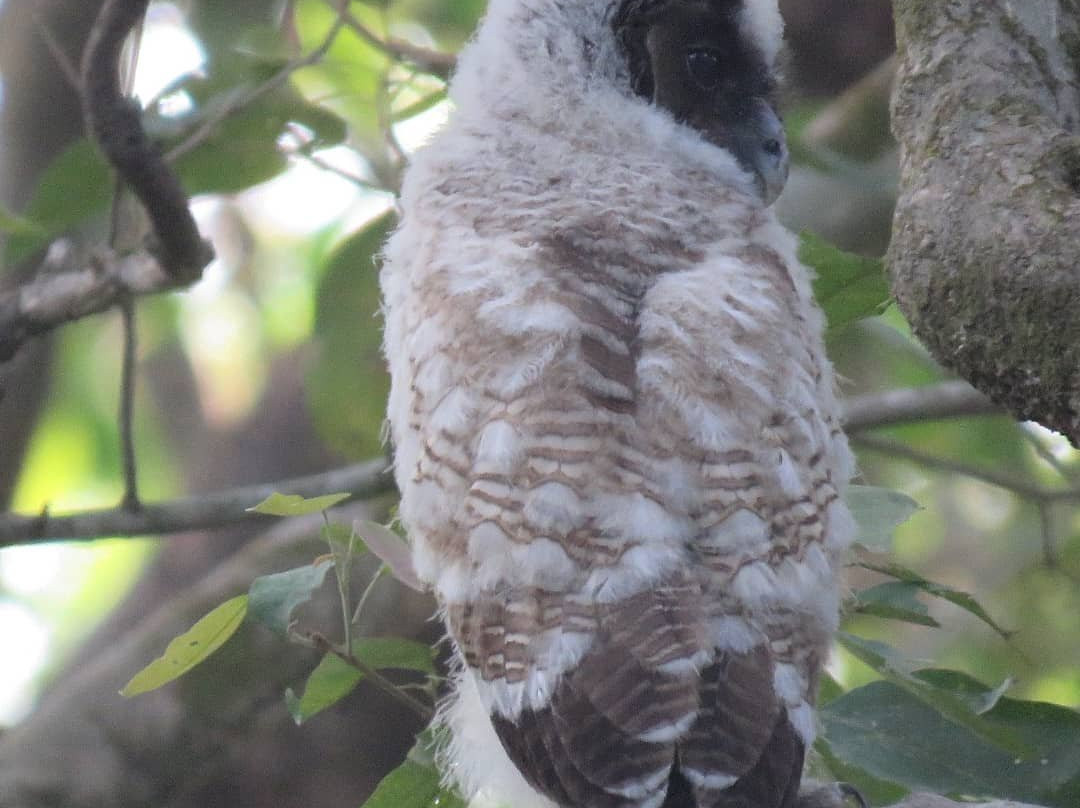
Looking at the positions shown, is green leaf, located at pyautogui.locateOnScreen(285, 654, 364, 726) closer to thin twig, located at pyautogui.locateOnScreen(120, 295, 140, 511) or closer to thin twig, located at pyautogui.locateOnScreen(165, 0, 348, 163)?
thin twig, located at pyautogui.locateOnScreen(120, 295, 140, 511)

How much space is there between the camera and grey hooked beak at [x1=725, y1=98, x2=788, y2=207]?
2.22 m

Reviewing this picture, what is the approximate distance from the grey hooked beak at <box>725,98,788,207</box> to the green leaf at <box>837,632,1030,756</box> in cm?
71

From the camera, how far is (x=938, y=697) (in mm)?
1747

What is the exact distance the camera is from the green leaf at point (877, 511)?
75.0 inches

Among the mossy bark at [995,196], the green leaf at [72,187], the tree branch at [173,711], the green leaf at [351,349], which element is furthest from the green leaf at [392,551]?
the tree branch at [173,711]

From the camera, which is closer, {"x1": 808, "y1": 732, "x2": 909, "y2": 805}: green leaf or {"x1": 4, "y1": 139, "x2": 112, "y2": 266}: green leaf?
{"x1": 808, "y1": 732, "x2": 909, "y2": 805}: green leaf

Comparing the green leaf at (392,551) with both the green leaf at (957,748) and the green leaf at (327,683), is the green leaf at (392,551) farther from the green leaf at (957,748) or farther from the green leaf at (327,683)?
the green leaf at (957,748)

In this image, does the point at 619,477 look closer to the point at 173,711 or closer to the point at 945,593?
the point at 945,593

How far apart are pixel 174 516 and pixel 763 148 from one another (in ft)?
4.03

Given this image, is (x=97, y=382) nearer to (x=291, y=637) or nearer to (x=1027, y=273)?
(x=291, y=637)

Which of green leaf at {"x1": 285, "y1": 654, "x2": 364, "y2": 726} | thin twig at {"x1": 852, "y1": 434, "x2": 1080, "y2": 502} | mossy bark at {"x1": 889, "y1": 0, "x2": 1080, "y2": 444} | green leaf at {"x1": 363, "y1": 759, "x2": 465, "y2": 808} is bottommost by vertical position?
thin twig at {"x1": 852, "y1": 434, "x2": 1080, "y2": 502}

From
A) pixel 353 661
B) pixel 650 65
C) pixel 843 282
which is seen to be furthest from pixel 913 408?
pixel 353 661

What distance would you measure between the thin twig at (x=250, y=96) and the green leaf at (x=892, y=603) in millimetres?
1245

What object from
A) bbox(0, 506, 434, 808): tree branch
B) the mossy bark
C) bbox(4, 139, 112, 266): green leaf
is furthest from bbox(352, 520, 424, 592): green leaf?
bbox(0, 506, 434, 808): tree branch
